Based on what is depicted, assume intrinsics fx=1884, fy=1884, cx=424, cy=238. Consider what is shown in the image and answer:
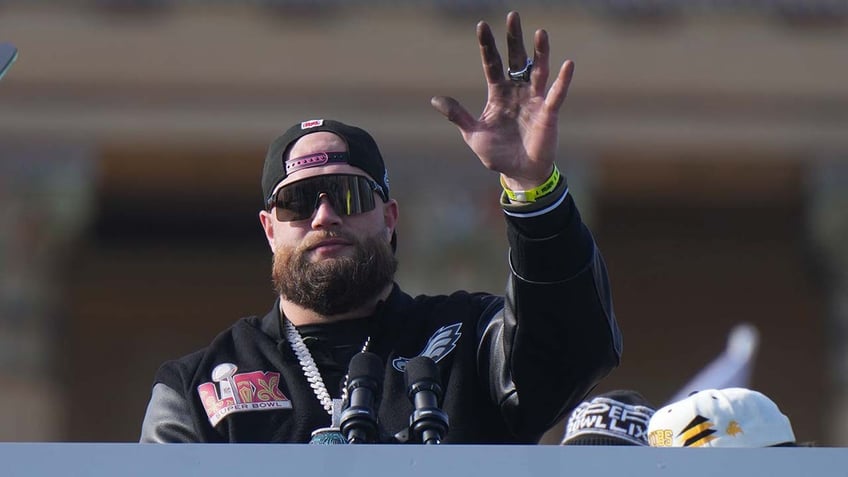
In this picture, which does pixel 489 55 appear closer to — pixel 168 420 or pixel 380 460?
pixel 168 420

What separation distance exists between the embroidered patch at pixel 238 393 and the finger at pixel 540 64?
2.68 feet

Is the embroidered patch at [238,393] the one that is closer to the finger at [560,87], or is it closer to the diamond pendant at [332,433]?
the diamond pendant at [332,433]

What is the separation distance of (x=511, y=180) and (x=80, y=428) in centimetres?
1308

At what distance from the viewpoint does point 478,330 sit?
3.99 m

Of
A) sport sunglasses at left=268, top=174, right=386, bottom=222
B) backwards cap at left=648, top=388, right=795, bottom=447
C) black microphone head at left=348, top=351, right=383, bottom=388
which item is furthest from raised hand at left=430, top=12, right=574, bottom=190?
backwards cap at left=648, top=388, right=795, bottom=447

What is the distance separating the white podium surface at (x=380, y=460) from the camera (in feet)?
9.17

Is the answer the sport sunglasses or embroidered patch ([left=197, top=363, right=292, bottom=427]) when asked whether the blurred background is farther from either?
embroidered patch ([left=197, top=363, right=292, bottom=427])

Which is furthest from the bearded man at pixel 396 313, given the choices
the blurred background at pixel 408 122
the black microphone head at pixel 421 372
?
the blurred background at pixel 408 122

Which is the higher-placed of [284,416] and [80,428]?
[284,416]

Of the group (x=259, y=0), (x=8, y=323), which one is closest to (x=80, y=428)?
(x=8, y=323)

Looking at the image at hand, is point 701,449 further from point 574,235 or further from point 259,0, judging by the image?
point 259,0

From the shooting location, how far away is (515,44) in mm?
3684

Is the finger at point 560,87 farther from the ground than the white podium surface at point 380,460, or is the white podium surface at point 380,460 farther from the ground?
the finger at point 560,87

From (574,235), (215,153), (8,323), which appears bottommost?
(8,323)
